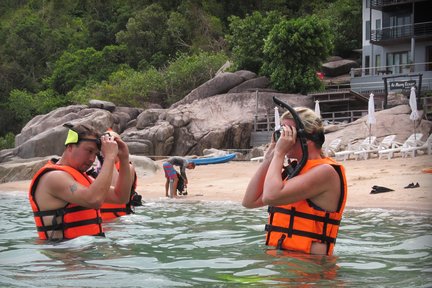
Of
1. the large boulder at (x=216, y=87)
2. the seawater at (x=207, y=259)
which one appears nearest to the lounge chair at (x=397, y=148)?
the seawater at (x=207, y=259)

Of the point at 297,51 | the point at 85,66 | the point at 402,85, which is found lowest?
the point at 402,85

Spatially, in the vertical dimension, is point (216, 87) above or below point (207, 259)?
above

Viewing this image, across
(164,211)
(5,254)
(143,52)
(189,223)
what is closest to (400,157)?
(164,211)

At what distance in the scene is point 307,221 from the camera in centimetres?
482

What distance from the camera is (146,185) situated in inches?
790

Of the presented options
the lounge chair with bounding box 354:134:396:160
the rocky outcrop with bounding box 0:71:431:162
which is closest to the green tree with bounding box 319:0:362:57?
Result: the rocky outcrop with bounding box 0:71:431:162

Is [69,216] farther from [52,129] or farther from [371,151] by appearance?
[52,129]

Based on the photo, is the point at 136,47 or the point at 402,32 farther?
the point at 136,47

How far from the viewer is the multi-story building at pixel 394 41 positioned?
3700 cm

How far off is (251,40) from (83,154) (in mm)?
32929

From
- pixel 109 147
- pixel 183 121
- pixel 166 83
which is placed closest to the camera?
pixel 109 147

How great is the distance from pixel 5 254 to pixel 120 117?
28370 mm

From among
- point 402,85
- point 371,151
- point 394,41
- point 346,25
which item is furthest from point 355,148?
point 346,25

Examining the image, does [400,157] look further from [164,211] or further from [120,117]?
[120,117]
